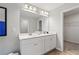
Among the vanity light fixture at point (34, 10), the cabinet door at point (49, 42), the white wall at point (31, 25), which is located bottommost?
the cabinet door at point (49, 42)

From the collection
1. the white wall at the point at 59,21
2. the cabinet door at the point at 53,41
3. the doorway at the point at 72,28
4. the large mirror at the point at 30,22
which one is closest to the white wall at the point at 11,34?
the large mirror at the point at 30,22

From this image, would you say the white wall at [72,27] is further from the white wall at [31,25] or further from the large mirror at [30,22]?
the white wall at [31,25]

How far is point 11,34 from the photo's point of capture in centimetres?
196

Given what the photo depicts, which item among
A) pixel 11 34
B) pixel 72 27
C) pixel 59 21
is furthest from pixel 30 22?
A: pixel 72 27

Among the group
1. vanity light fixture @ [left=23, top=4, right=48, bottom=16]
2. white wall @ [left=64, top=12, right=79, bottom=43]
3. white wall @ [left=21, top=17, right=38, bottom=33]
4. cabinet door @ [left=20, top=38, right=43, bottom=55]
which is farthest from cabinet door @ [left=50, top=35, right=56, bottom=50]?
white wall @ [left=64, top=12, right=79, bottom=43]

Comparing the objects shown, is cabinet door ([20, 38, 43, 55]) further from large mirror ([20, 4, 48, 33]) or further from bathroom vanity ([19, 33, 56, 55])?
large mirror ([20, 4, 48, 33])

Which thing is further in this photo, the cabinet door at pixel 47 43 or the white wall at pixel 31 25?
the white wall at pixel 31 25

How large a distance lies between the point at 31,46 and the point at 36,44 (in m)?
0.20

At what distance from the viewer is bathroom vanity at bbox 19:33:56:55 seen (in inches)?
70.8

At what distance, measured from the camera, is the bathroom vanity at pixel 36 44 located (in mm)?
1799

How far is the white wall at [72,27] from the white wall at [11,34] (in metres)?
3.64

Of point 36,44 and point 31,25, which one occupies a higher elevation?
point 31,25

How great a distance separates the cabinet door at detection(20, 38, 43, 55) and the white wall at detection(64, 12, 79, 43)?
2982 millimetres

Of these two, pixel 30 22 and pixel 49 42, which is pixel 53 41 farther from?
pixel 30 22
